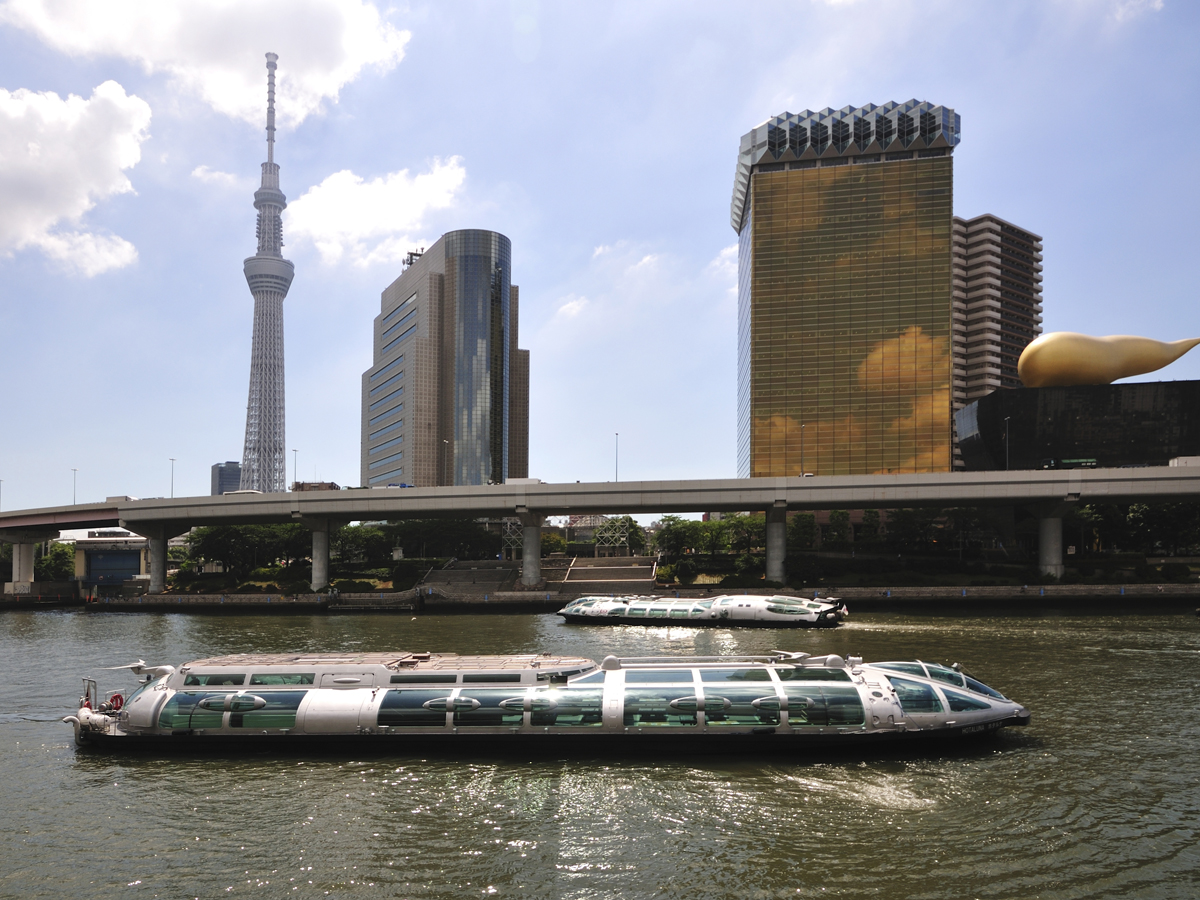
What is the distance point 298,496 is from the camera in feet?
332

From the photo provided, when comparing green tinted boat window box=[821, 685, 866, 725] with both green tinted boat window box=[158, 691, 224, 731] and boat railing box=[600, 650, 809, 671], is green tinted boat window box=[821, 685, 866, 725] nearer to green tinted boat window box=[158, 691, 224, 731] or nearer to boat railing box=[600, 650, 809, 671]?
boat railing box=[600, 650, 809, 671]

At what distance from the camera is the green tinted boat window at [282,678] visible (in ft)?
99.2

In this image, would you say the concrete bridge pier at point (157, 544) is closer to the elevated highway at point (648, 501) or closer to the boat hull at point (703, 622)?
the elevated highway at point (648, 501)

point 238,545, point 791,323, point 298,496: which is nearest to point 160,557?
point 238,545

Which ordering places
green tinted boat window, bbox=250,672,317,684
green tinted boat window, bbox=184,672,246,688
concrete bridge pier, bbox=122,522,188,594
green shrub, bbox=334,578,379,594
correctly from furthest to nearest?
concrete bridge pier, bbox=122,522,188,594
green shrub, bbox=334,578,379,594
green tinted boat window, bbox=184,672,246,688
green tinted boat window, bbox=250,672,317,684

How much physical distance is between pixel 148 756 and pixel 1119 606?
3256 inches

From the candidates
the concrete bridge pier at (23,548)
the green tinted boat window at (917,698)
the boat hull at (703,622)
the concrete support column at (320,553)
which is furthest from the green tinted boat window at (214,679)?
the concrete bridge pier at (23,548)

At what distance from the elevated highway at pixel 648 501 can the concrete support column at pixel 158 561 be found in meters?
0.15

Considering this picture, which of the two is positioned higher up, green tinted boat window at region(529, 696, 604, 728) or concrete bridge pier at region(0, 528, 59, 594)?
green tinted boat window at region(529, 696, 604, 728)

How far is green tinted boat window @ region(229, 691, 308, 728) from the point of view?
2850 cm

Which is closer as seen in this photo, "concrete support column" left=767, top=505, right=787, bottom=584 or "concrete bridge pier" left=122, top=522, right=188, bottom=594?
"concrete support column" left=767, top=505, right=787, bottom=584

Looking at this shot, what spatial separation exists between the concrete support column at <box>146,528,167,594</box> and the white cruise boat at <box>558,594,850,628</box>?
6632 cm

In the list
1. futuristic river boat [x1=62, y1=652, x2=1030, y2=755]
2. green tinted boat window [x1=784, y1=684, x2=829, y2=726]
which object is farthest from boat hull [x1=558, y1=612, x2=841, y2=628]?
green tinted boat window [x1=784, y1=684, x2=829, y2=726]

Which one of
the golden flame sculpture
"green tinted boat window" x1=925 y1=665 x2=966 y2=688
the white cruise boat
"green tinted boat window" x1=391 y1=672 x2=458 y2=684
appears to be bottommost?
the white cruise boat
